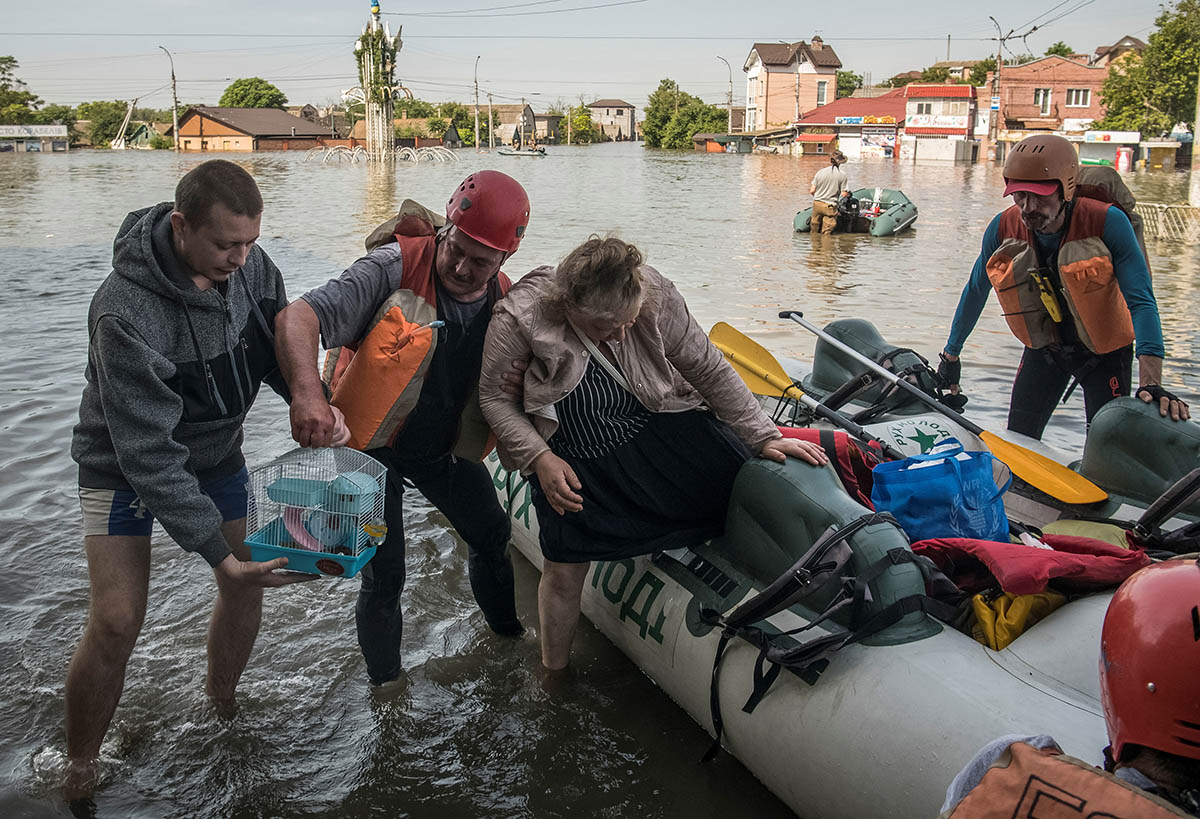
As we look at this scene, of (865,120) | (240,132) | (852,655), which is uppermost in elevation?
(240,132)

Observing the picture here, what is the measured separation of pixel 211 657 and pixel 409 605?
1.24 meters

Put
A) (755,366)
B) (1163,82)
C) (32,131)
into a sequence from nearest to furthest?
(755,366) → (1163,82) → (32,131)

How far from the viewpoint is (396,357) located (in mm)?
3123

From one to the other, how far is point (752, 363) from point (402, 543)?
2.48 m

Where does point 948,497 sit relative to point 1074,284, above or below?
below

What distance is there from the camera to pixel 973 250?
18.3 meters

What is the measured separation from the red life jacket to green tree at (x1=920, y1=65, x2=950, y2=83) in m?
100

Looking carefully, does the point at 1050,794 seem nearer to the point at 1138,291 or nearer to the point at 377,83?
the point at 1138,291

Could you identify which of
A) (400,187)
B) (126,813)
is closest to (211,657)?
(126,813)

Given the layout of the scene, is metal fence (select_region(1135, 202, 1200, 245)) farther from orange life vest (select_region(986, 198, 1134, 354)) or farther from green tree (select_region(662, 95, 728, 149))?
green tree (select_region(662, 95, 728, 149))

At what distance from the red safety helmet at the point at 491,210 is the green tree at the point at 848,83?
388 feet

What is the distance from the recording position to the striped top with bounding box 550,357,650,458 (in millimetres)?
3236

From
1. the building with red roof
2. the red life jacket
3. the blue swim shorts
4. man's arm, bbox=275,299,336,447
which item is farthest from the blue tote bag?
the building with red roof

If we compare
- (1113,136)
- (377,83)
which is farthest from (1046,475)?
(377,83)
